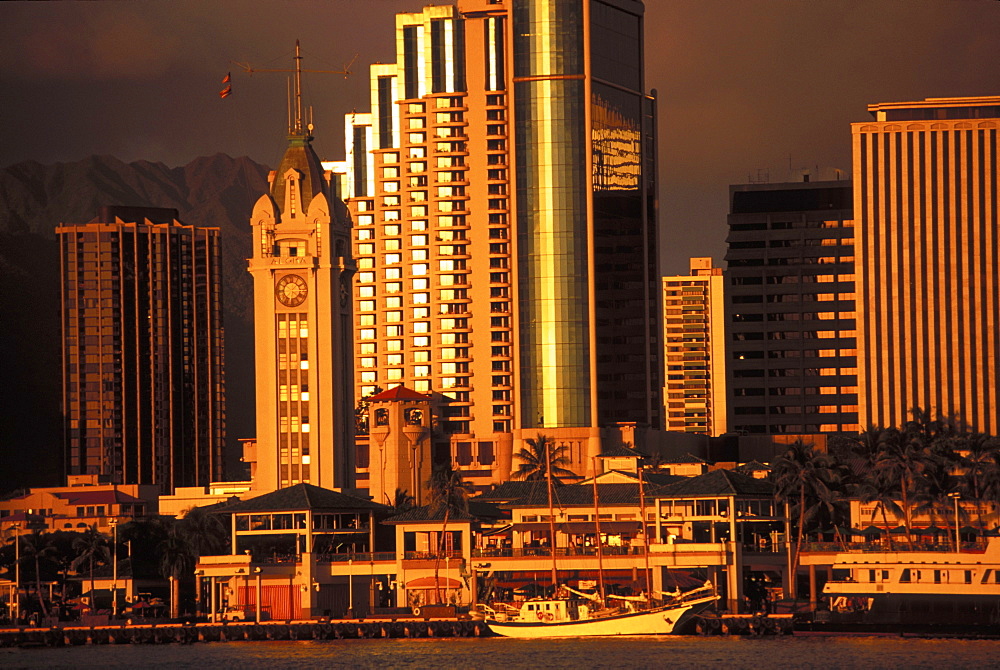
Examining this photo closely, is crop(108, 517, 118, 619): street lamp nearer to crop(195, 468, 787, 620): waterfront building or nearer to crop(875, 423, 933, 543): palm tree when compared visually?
crop(195, 468, 787, 620): waterfront building

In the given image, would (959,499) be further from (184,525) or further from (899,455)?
(184,525)

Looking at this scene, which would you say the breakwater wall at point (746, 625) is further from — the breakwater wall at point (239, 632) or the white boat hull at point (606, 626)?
the breakwater wall at point (239, 632)

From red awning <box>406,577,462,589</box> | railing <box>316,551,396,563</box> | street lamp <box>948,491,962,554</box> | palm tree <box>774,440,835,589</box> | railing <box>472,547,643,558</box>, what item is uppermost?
→ palm tree <box>774,440,835,589</box>

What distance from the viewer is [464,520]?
180 metres

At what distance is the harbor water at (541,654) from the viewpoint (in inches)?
5384

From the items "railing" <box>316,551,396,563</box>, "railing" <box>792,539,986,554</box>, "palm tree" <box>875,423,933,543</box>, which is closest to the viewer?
"railing" <box>792,539,986,554</box>

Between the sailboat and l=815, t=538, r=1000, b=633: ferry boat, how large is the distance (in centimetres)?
1118

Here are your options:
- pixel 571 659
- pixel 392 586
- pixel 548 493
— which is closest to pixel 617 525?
pixel 548 493

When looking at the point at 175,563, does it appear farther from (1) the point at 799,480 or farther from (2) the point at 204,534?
(1) the point at 799,480

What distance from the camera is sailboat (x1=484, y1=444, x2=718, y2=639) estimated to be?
158250 mm

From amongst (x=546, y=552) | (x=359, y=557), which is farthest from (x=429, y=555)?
(x=546, y=552)

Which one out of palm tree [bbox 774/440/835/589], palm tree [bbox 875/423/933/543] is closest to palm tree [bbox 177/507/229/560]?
palm tree [bbox 774/440/835/589]

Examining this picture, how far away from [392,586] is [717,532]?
3162cm

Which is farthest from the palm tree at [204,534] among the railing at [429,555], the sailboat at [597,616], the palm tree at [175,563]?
the sailboat at [597,616]
